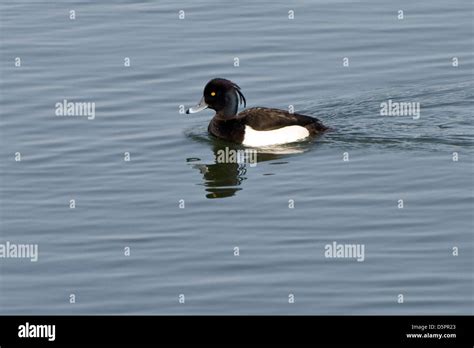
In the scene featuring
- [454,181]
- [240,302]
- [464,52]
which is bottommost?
[240,302]

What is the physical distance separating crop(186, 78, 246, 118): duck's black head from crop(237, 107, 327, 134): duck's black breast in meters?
0.50

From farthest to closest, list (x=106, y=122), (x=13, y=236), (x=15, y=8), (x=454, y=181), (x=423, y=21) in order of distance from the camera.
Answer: (x=15, y=8) → (x=423, y=21) → (x=106, y=122) → (x=454, y=181) → (x=13, y=236)

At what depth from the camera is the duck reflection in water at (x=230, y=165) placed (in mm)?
19094

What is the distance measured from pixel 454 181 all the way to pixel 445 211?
1267mm

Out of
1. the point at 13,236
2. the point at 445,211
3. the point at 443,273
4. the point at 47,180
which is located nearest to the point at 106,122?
the point at 47,180

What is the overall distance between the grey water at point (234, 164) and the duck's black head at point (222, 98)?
504 millimetres

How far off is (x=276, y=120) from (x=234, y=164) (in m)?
0.95

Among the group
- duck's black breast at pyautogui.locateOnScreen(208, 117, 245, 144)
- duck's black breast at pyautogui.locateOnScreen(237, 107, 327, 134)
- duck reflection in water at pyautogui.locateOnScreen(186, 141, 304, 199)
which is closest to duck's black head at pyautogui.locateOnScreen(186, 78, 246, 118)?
duck's black breast at pyautogui.locateOnScreen(208, 117, 245, 144)

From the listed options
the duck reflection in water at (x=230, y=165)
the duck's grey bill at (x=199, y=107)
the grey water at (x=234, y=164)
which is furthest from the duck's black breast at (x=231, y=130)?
the duck's grey bill at (x=199, y=107)

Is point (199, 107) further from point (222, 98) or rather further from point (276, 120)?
point (276, 120)

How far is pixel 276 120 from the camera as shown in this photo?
2061cm

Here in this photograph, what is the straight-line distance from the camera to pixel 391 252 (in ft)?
52.2

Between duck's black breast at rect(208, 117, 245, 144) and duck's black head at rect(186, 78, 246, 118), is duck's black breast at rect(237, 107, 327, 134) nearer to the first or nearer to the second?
duck's black breast at rect(208, 117, 245, 144)

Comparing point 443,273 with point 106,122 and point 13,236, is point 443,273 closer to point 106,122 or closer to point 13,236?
point 13,236
